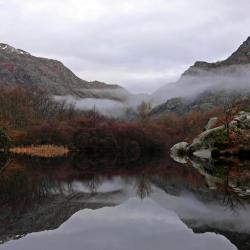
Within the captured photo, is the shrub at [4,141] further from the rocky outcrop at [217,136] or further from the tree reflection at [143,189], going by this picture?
the tree reflection at [143,189]

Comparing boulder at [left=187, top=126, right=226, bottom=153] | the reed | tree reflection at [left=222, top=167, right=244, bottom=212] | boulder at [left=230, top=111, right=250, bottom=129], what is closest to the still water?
tree reflection at [left=222, top=167, right=244, bottom=212]

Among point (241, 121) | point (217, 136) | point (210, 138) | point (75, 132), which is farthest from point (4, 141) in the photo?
point (241, 121)

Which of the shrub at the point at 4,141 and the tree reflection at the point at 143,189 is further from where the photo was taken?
the shrub at the point at 4,141

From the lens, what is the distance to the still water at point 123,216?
13258 millimetres

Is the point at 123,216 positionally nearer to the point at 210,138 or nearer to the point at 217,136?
the point at 217,136

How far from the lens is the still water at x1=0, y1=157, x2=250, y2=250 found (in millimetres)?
13258

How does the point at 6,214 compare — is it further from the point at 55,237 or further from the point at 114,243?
the point at 114,243

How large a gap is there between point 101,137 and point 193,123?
55.0 meters

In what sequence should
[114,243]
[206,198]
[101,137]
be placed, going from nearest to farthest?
[114,243] → [206,198] → [101,137]

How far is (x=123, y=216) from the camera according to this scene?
1783 cm

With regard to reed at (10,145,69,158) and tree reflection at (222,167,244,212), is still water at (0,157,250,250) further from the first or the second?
reed at (10,145,69,158)

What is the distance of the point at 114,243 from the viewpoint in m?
13.0

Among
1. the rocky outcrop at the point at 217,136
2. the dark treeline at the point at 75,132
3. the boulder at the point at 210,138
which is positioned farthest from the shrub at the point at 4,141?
the boulder at the point at 210,138

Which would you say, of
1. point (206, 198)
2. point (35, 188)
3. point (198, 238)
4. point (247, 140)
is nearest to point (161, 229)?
point (198, 238)
